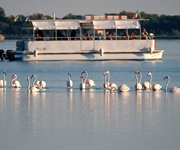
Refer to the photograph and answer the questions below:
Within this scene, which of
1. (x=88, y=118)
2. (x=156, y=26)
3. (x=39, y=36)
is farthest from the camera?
(x=156, y=26)

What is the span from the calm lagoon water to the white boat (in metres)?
14.5

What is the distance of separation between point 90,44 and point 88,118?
3007 centimetres

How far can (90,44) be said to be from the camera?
185ft

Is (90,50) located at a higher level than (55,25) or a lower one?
lower

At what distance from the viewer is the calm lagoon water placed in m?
22.3

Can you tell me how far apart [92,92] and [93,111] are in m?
6.39

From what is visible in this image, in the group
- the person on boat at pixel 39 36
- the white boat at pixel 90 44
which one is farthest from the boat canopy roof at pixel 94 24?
the person on boat at pixel 39 36

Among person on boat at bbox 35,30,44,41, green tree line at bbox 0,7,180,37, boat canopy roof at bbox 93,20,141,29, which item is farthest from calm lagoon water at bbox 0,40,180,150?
green tree line at bbox 0,7,180,37

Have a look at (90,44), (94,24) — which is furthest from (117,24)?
(90,44)

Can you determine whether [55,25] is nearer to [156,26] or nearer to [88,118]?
[88,118]

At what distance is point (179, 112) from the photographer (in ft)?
91.9

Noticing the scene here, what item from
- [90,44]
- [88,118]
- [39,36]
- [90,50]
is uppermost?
[39,36]

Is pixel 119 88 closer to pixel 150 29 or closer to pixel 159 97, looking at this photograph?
pixel 159 97

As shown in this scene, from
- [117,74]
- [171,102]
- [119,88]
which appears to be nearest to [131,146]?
[171,102]
